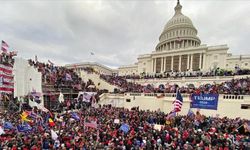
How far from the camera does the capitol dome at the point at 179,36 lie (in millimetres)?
71581

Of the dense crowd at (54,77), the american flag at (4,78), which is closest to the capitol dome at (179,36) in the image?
the dense crowd at (54,77)

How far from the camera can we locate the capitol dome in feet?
235

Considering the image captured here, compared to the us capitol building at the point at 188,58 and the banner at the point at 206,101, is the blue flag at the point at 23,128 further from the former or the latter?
the us capitol building at the point at 188,58

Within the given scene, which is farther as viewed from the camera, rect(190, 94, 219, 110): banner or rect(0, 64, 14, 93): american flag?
rect(190, 94, 219, 110): banner

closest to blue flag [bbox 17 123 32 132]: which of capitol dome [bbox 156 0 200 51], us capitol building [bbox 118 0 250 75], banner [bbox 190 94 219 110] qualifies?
banner [bbox 190 94 219 110]

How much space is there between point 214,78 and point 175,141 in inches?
1046

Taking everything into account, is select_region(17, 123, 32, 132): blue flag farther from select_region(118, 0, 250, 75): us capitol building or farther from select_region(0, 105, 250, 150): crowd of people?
select_region(118, 0, 250, 75): us capitol building

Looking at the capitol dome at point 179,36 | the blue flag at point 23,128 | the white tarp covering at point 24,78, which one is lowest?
the blue flag at point 23,128

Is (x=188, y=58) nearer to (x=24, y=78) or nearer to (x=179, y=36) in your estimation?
(x=179, y=36)

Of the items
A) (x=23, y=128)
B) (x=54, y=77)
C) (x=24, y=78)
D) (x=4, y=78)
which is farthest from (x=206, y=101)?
(x=54, y=77)

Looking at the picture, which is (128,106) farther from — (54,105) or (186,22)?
(186,22)

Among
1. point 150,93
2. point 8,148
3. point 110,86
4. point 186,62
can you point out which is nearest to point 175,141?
point 8,148

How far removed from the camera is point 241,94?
18.9 meters

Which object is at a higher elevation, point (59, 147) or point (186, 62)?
point (186, 62)
